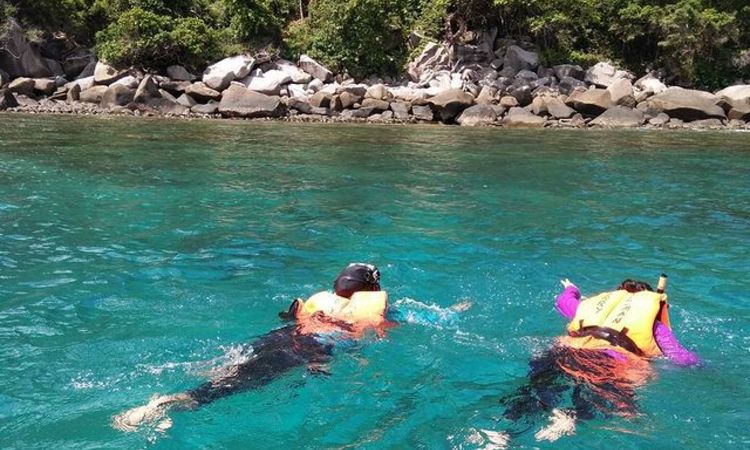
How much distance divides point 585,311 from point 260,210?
20.9ft

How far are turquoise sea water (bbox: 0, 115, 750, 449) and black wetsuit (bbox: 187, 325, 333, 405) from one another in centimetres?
11

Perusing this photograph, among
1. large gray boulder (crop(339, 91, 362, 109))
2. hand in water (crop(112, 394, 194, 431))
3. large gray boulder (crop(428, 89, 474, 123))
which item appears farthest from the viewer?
large gray boulder (crop(339, 91, 362, 109))

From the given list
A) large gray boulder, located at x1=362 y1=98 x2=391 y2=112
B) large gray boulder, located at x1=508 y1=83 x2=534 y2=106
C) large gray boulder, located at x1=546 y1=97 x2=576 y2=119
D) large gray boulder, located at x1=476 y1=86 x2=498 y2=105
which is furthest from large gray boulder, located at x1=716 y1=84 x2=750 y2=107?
large gray boulder, located at x1=362 y1=98 x2=391 y2=112

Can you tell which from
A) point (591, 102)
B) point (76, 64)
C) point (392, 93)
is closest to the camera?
point (591, 102)

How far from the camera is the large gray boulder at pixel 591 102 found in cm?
2673

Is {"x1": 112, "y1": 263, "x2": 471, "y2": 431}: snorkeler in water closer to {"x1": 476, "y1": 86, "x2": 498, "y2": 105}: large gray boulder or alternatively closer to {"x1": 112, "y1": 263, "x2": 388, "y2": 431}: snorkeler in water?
{"x1": 112, "y1": 263, "x2": 388, "y2": 431}: snorkeler in water

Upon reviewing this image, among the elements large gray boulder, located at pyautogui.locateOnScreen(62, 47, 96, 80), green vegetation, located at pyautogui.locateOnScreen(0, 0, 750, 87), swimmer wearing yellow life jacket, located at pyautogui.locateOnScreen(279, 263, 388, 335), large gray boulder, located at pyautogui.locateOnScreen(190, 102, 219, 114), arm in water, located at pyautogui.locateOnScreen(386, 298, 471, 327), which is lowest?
large gray boulder, located at pyautogui.locateOnScreen(190, 102, 219, 114)

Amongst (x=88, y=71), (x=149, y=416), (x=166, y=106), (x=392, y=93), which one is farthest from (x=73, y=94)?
(x=149, y=416)

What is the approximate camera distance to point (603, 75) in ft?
98.7

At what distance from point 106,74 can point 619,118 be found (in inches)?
848

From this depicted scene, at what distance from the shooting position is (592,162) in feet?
54.0

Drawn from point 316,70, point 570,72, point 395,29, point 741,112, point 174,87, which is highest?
point 395,29

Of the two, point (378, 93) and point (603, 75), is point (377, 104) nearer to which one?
point (378, 93)

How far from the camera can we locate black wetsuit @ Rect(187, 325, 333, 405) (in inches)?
166
